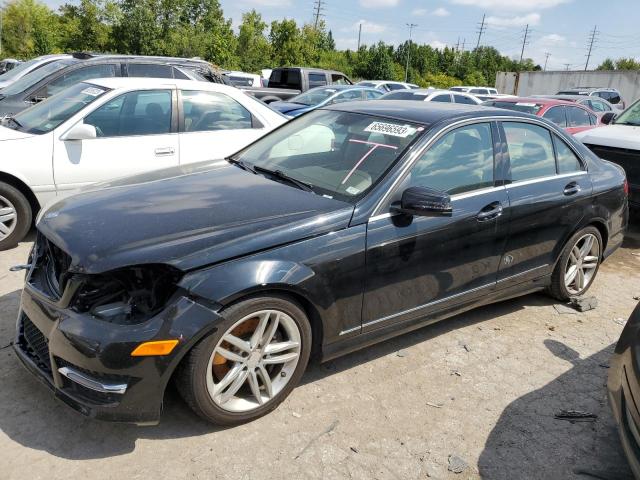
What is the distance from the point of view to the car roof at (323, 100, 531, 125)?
3.64 meters

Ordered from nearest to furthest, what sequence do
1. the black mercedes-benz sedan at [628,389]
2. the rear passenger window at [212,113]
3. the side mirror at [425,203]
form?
1. the black mercedes-benz sedan at [628,389]
2. the side mirror at [425,203]
3. the rear passenger window at [212,113]

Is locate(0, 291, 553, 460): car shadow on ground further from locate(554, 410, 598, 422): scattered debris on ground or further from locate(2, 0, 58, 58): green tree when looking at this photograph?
locate(2, 0, 58, 58): green tree

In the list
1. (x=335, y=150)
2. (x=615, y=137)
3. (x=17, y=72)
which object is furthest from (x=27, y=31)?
(x=335, y=150)

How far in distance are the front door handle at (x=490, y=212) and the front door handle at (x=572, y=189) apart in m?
0.86

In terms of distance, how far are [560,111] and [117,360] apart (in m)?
10.1

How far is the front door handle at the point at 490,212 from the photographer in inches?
142

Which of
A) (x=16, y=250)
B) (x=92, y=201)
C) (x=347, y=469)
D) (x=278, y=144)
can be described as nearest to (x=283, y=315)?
(x=347, y=469)

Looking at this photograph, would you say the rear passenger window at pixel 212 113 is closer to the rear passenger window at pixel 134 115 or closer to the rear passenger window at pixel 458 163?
the rear passenger window at pixel 134 115

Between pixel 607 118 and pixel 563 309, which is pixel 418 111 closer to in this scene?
pixel 563 309

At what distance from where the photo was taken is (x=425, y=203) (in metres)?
3.08

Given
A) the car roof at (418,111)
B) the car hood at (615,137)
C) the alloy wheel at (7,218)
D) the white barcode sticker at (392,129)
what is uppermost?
the car roof at (418,111)

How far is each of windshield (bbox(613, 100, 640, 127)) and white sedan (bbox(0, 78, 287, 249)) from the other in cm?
532

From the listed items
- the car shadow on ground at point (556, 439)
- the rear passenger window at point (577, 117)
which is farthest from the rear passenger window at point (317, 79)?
the car shadow on ground at point (556, 439)

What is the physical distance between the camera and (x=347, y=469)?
104 inches
